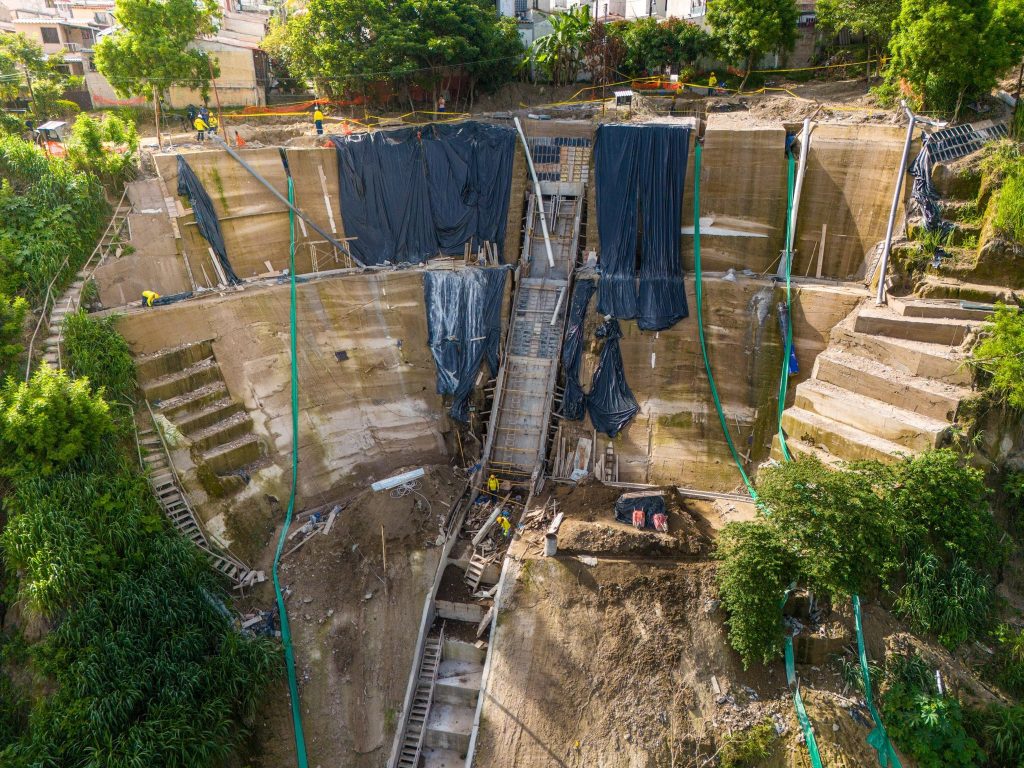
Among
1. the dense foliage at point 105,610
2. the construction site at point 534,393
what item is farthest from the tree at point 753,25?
the dense foliage at point 105,610

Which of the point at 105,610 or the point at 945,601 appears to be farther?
the point at 945,601

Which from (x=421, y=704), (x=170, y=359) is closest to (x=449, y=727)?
(x=421, y=704)

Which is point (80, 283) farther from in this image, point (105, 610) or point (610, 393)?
point (610, 393)

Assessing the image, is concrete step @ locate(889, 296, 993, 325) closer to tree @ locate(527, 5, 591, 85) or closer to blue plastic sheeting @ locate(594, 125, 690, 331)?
blue plastic sheeting @ locate(594, 125, 690, 331)

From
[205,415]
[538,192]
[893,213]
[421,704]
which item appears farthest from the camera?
[538,192]

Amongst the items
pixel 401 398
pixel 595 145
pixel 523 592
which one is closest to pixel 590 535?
pixel 523 592

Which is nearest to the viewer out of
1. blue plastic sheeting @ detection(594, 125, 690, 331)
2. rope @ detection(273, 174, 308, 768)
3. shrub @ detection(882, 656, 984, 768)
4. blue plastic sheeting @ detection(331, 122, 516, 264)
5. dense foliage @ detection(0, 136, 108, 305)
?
shrub @ detection(882, 656, 984, 768)

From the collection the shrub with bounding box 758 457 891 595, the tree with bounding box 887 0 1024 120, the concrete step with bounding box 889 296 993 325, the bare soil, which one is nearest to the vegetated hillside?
the bare soil
